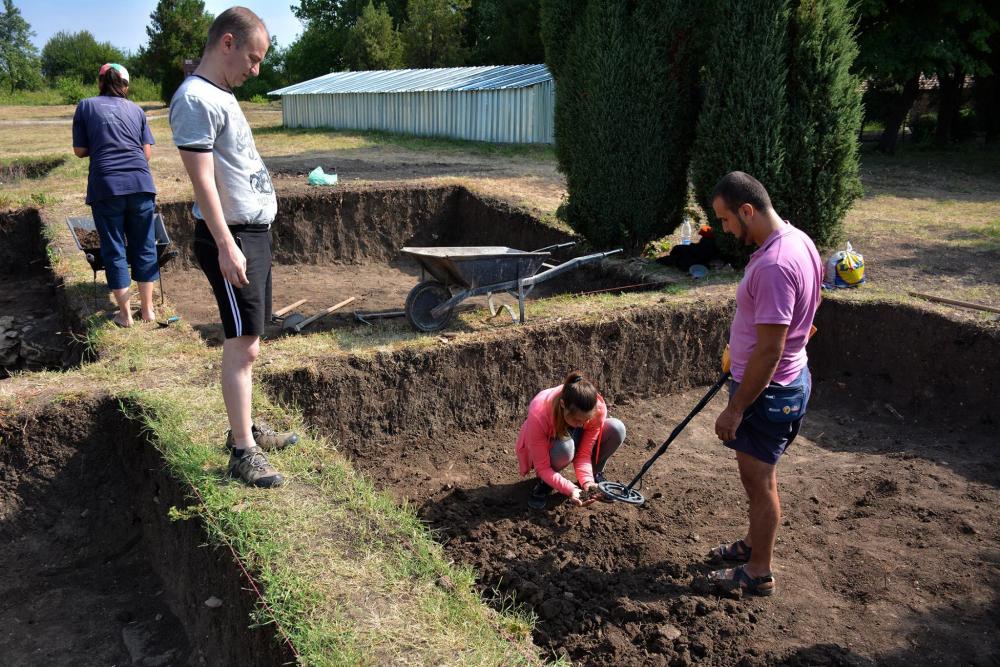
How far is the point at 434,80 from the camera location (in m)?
24.9

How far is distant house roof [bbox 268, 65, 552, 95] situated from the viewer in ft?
72.1

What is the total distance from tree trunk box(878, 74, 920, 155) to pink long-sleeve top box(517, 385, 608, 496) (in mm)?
17252

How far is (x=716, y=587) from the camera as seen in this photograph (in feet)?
12.4

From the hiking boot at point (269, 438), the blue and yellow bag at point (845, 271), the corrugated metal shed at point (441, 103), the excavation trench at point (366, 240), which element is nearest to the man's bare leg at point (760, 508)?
the hiking boot at point (269, 438)

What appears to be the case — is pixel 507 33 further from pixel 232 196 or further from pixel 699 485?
pixel 232 196

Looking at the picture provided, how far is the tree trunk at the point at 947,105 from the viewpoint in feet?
64.0

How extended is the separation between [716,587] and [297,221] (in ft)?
26.0

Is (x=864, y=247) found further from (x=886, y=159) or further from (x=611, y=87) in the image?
(x=886, y=159)

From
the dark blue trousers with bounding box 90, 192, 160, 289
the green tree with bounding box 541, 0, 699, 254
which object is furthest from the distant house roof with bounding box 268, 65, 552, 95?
the dark blue trousers with bounding box 90, 192, 160, 289

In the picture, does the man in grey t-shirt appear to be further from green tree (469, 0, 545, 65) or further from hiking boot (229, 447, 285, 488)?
green tree (469, 0, 545, 65)

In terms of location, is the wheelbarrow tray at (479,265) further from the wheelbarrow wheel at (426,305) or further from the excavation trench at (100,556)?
the excavation trench at (100,556)

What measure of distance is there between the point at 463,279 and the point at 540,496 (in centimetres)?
224

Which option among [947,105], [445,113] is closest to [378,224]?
[445,113]

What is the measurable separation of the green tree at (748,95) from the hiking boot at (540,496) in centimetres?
379
